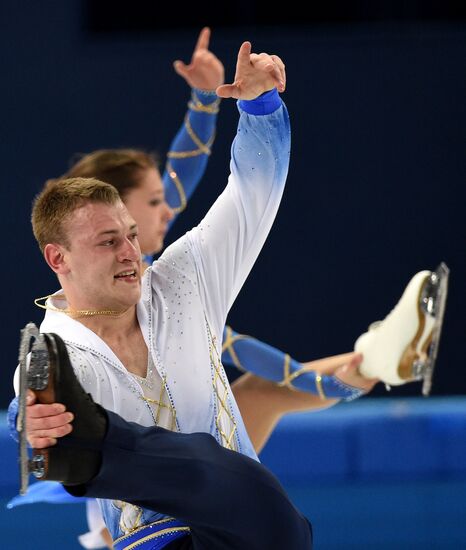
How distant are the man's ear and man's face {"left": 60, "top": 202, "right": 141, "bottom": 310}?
1 cm

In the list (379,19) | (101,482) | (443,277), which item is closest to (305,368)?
(443,277)

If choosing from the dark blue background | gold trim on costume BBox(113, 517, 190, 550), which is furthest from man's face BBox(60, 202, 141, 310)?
the dark blue background

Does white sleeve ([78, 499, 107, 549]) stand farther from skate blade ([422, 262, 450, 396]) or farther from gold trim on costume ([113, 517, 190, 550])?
gold trim on costume ([113, 517, 190, 550])

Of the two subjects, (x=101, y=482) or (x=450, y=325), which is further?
(x=450, y=325)

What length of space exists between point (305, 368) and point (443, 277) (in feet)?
1.54

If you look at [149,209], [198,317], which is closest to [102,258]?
[198,317]

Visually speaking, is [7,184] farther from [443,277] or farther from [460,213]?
[443,277]

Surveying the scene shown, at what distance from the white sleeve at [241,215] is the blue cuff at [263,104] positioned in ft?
0.04

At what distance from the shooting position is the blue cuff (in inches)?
91.1

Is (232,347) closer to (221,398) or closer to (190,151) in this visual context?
(190,151)

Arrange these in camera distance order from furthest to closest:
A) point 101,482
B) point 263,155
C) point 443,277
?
point 443,277 < point 263,155 < point 101,482

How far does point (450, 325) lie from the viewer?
5.10m

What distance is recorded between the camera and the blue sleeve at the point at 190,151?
3.47 meters

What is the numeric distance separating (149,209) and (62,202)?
0.99 m
